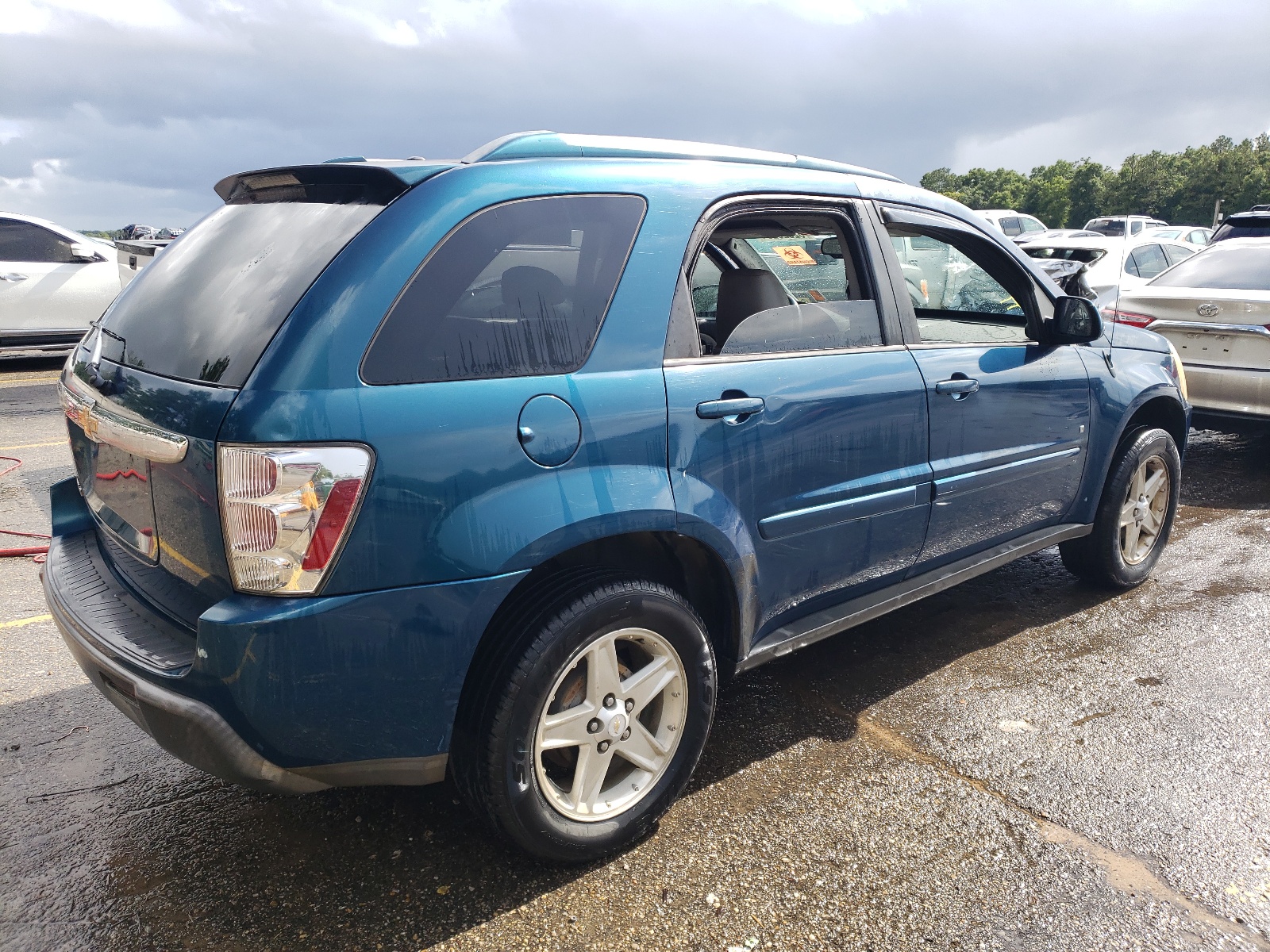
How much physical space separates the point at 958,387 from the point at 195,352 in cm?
236

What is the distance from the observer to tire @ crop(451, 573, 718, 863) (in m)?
2.20

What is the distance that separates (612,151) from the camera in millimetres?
2609

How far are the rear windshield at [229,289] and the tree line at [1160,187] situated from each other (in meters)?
90.9

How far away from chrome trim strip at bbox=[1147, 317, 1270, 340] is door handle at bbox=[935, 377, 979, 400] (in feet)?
13.9

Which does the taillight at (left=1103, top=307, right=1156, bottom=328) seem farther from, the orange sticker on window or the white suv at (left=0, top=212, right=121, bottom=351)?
the white suv at (left=0, top=212, right=121, bottom=351)

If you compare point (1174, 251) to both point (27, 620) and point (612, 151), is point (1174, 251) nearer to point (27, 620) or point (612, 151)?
point (612, 151)

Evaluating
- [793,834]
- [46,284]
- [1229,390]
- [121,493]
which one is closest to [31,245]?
[46,284]

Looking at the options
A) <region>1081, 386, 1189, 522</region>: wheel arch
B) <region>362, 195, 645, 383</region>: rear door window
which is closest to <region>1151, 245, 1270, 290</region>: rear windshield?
<region>1081, 386, 1189, 522</region>: wheel arch

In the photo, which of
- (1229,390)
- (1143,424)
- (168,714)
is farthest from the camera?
(1229,390)

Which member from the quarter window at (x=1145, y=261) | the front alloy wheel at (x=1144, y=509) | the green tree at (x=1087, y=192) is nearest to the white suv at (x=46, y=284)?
the front alloy wheel at (x=1144, y=509)

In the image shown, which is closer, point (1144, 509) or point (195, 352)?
point (195, 352)

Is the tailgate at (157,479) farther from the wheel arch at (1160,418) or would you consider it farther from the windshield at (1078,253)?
the windshield at (1078,253)

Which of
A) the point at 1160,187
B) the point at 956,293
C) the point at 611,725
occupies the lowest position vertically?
the point at 611,725

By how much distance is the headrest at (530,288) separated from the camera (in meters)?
2.28
